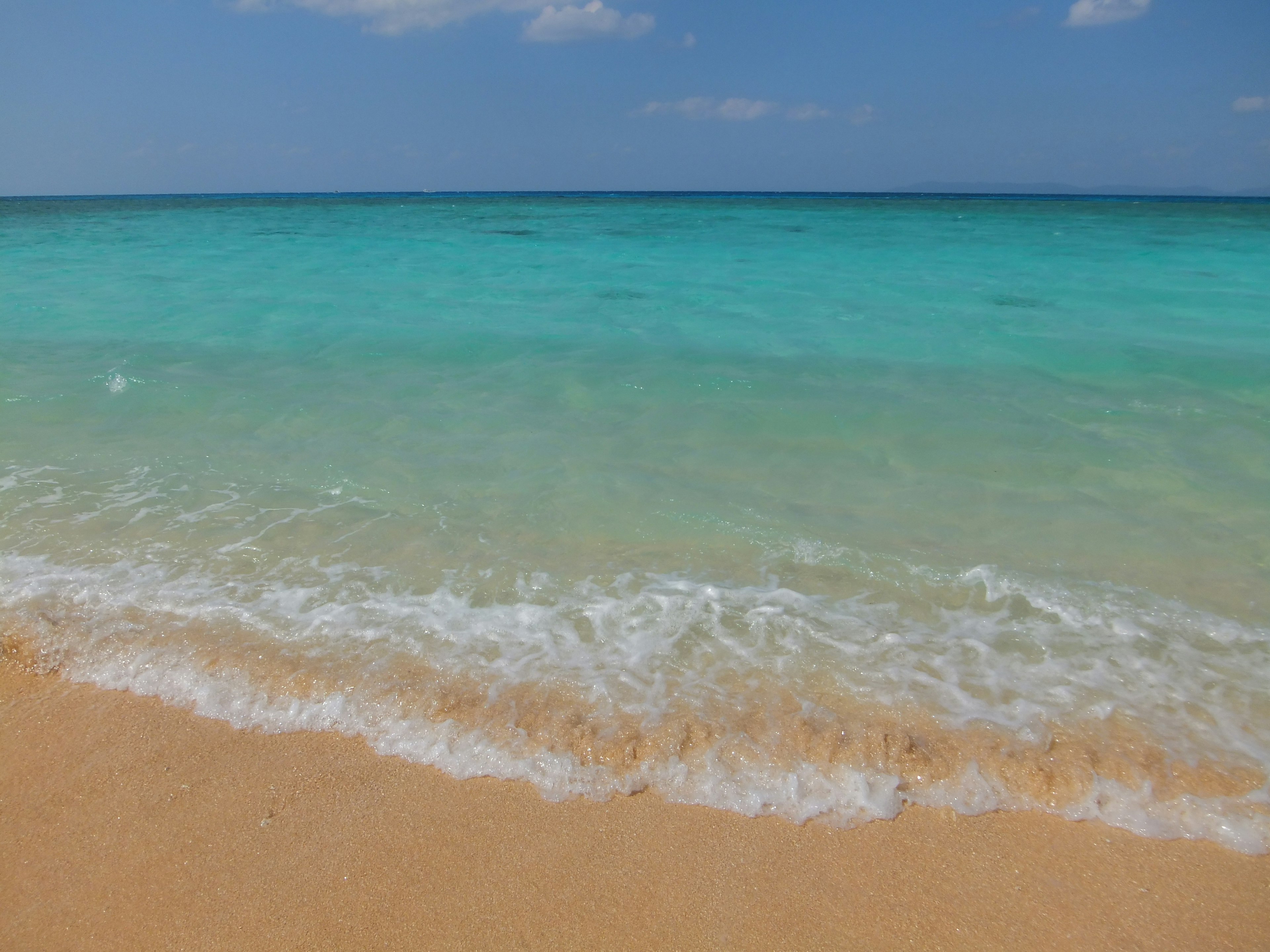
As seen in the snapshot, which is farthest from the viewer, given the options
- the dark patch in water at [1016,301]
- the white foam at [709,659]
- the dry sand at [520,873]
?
the dark patch in water at [1016,301]

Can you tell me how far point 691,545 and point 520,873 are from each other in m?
2.06

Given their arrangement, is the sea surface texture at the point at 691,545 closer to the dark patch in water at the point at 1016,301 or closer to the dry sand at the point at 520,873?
the dry sand at the point at 520,873

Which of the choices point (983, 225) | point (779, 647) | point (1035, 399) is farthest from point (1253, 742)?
point (983, 225)

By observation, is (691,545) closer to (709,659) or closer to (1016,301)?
(709,659)

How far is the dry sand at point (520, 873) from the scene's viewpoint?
6.89ft

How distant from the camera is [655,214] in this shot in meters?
32.8

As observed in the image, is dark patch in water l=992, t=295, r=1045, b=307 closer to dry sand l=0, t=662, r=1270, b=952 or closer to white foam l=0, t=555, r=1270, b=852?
white foam l=0, t=555, r=1270, b=852

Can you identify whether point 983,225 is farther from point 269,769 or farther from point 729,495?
point 269,769

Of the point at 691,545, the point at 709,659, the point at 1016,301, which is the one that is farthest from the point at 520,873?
the point at 1016,301

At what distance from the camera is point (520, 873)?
7.46ft

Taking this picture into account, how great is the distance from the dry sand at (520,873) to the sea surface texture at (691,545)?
127 millimetres

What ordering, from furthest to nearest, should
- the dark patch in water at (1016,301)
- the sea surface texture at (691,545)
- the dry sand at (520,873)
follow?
the dark patch in water at (1016,301)
the sea surface texture at (691,545)
the dry sand at (520,873)

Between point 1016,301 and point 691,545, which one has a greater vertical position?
point 1016,301

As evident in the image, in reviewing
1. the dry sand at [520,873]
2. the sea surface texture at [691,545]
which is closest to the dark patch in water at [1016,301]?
the sea surface texture at [691,545]
